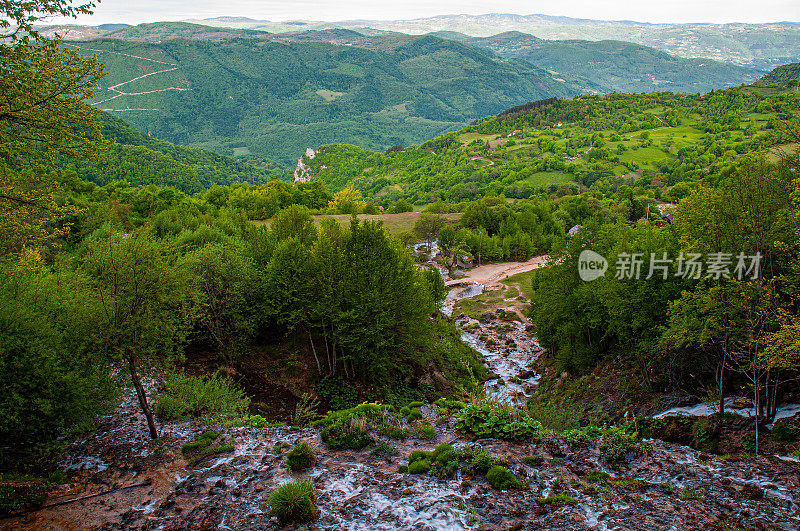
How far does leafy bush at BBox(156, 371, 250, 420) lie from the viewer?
1723cm

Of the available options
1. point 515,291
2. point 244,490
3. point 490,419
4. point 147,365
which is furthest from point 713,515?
point 515,291

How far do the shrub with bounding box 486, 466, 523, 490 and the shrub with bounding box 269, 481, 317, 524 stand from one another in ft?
17.1

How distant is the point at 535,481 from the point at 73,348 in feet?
51.4

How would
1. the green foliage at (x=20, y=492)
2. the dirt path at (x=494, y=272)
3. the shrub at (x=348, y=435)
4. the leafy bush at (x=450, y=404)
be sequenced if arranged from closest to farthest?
the green foliage at (x=20, y=492)
the shrub at (x=348, y=435)
the leafy bush at (x=450, y=404)
the dirt path at (x=494, y=272)

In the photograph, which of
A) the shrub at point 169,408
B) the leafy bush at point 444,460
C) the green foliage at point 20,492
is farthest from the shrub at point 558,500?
the green foliage at point 20,492

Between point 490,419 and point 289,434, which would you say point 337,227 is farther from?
point 490,419

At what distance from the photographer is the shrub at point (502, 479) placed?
1279 cm

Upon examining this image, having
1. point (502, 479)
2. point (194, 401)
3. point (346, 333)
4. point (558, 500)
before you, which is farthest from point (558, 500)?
point (346, 333)

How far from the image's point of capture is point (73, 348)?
579 inches

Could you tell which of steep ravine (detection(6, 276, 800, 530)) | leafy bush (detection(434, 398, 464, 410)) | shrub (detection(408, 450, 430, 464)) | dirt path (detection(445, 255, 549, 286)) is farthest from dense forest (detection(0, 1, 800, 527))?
dirt path (detection(445, 255, 549, 286))

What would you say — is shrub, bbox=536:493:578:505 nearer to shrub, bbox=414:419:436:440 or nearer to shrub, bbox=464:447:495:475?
shrub, bbox=464:447:495:475

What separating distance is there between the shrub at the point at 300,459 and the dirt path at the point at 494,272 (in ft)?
183

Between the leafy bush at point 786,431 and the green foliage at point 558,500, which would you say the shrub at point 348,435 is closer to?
the green foliage at point 558,500

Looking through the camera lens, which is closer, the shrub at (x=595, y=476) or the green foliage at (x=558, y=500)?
the green foliage at (x=558, y=500)
